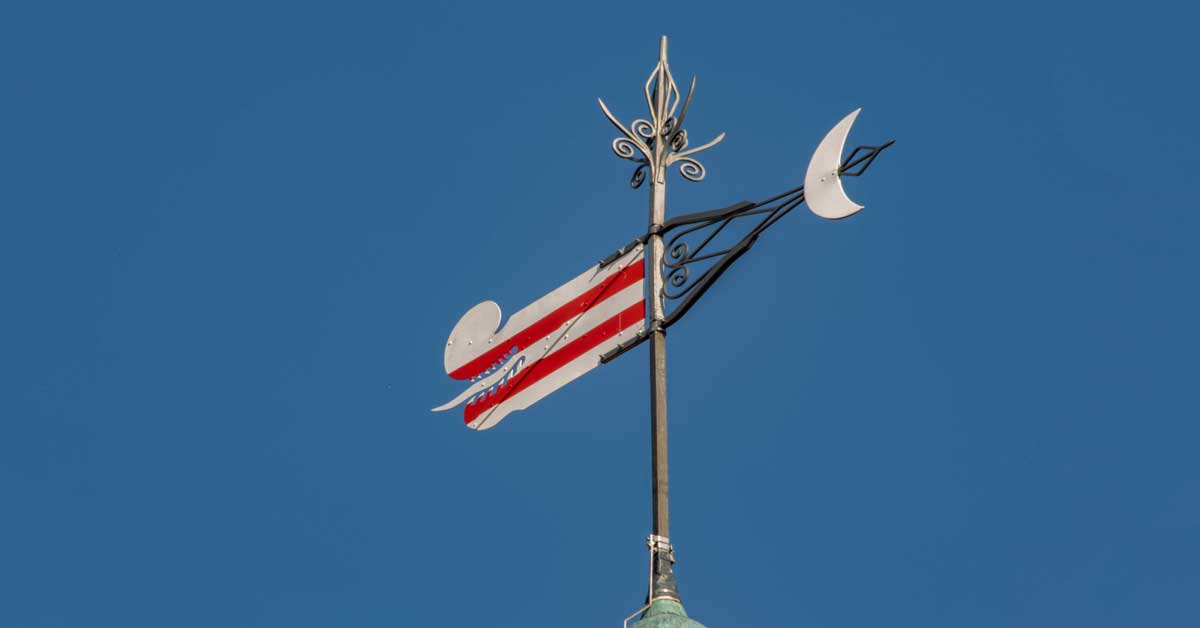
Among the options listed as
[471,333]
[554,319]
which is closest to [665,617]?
[554,319]

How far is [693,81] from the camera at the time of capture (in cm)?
1283

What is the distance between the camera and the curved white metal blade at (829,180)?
1152 centimetres

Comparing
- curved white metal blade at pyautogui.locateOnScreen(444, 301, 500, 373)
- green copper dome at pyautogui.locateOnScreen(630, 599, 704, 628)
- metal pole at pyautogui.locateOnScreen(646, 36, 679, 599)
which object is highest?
curved white metal blade at pyautogui.locateOnScreen(444, 301, 500, 373)

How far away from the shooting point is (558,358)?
13.0 m

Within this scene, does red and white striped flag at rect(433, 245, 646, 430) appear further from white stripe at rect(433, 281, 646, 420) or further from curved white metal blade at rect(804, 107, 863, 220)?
curved white metal blade at rect(804, 107, 863, 220)

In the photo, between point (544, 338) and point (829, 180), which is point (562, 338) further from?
point (829, 180)

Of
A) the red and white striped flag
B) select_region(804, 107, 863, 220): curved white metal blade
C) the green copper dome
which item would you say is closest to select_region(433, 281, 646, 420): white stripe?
the red and white striped flag

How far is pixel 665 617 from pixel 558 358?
116 inches

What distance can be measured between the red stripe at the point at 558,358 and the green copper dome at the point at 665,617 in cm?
215

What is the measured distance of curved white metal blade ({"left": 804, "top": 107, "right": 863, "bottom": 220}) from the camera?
11523 millimetres

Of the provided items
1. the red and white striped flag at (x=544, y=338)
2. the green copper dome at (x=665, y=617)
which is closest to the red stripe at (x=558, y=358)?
the red and white striped flag at (x=544, y=338)

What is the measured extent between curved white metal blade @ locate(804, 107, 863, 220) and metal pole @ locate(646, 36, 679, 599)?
3.23 ft

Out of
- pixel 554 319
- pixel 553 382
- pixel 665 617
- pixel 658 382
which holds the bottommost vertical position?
pixel 665 617

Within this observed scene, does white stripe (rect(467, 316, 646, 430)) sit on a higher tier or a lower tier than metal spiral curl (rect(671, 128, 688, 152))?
lower
